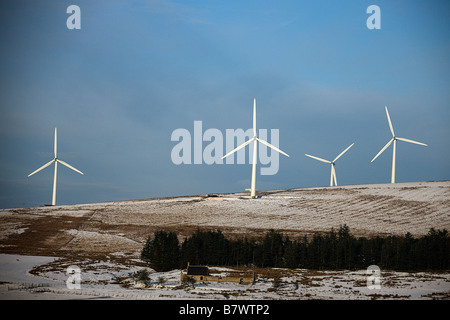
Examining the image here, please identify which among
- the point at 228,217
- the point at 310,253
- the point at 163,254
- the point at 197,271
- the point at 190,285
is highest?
the point at 228,217

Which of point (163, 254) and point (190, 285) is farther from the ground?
point (163, 254)

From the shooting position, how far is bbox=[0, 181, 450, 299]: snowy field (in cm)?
4981

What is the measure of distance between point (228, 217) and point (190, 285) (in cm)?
5202

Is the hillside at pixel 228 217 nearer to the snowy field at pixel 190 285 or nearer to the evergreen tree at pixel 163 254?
the evergreen tree at pixel 163 254

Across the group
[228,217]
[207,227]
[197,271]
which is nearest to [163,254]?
[197,271]

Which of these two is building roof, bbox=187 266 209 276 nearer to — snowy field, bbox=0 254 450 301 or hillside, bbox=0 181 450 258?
snowy field, bbox=0 254 450 301

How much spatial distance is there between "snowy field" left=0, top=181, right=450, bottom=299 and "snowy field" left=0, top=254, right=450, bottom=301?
11 cm

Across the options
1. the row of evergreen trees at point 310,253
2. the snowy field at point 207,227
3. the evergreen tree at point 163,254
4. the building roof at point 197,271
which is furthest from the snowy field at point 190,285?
the row of evergreen trees at point 310,253

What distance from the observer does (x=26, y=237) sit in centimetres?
9000

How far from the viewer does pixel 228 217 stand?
10500 cm

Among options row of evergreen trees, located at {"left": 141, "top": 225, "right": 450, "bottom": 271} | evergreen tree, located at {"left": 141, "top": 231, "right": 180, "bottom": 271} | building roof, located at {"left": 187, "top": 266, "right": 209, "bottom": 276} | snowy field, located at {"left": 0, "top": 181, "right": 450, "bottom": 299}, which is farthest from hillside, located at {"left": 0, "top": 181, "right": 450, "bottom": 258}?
building roof, located at {"left": 187, "top": 266, "right": 209, "bottom": 276}

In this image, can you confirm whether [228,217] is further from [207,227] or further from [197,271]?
[197,271]
